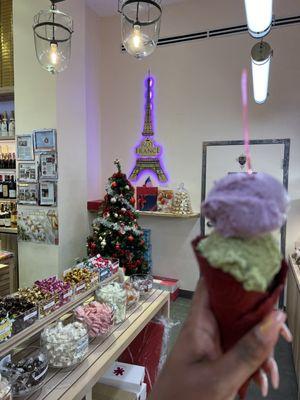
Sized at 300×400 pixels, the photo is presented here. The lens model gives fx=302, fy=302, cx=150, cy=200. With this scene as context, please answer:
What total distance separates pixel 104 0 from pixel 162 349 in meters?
4.24

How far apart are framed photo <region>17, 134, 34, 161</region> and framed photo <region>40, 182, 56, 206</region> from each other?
0.37 m

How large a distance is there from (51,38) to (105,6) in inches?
93.7

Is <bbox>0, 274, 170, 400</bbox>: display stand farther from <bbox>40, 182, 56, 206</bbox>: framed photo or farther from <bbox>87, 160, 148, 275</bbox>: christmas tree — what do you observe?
<bbox>40, 182, 56, 206</bbox>: framed photo

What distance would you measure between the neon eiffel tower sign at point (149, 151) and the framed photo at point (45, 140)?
50.5 inches

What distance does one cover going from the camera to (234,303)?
1.49 ft

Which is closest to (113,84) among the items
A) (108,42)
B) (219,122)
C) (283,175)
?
(108,42)

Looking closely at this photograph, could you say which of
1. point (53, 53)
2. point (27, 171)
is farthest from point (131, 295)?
point (27, 171)

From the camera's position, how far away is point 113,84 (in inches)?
176

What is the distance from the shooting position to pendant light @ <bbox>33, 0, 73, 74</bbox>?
2271 mm

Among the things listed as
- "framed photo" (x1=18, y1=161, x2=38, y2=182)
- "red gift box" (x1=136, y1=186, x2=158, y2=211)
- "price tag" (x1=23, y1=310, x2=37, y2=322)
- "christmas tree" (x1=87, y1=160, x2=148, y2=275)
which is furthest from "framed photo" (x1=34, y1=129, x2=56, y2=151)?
"price tag" (x1=23, y1=310, x2=37, y2=322)

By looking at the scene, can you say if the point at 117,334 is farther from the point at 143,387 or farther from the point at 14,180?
the point at 14,180

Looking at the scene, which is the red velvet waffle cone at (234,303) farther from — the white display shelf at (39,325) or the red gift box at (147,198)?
the red gift box at (147,198)

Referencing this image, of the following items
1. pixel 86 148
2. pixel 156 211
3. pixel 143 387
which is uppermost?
pixel 86 148

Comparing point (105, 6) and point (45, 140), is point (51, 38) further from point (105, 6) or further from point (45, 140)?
point (105, 6)
